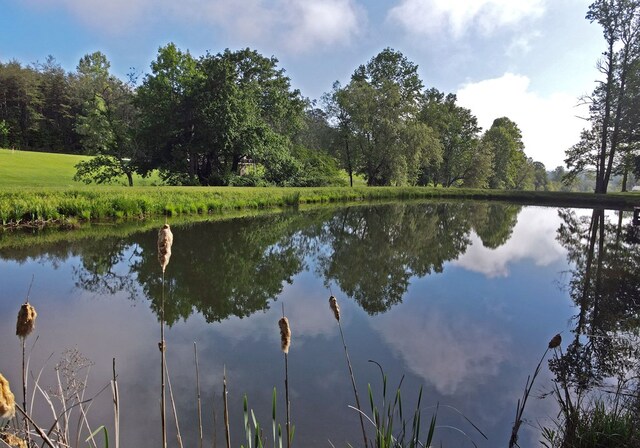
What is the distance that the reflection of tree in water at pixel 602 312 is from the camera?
4152 mm

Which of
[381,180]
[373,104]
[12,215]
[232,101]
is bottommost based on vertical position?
[12,215]

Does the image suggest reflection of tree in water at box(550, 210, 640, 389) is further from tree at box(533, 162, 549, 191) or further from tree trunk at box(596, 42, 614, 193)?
tree at box(533, 162, 549, 191)

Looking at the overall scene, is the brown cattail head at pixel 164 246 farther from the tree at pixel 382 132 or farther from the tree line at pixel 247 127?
the tree at pixel 382 132

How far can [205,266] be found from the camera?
8.45m

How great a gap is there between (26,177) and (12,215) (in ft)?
61.3

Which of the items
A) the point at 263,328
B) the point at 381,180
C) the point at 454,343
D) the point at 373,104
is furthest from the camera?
the point at 381,180

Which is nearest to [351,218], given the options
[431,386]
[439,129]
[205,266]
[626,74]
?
[205,266]

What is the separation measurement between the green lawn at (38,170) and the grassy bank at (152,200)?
9.98 metres

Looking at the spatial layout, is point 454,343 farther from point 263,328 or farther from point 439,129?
point 439,129

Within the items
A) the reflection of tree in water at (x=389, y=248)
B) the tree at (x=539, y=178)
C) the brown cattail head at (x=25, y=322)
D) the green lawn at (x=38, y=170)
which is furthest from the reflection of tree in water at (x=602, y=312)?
the tree at (x=539, y=178)

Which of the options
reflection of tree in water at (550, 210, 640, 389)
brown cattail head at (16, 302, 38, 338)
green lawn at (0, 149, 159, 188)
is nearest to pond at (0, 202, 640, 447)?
reflection of tree in water at (550, 210, 640, 389)

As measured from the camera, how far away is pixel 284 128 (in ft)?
116

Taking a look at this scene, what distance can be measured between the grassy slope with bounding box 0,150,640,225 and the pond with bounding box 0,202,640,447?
2430 millimetres

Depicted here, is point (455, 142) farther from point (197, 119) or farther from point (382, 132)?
point (197, 119)
